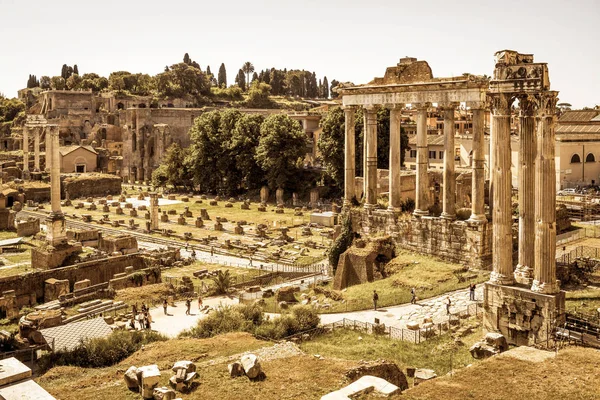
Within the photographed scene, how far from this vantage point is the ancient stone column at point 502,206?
52.1 feet

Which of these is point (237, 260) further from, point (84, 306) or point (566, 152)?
point (566, 152)

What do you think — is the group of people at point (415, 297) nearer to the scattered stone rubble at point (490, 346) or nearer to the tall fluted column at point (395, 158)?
the scattered stone rubble at point (490, 346)

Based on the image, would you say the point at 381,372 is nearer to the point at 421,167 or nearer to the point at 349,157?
the point at 421,167

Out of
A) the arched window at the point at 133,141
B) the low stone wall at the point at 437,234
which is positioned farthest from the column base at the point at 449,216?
the arched window at the point at 133,141

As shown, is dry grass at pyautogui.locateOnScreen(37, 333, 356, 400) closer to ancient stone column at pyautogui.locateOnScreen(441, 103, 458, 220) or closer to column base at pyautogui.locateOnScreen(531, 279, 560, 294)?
column base at pyautogui.locateOnScreen(531, 279, 560, 294)

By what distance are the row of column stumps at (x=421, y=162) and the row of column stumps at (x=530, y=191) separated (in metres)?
6.86

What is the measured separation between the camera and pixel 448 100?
23.6m

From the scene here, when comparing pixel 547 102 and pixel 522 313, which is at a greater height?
pixel 547 102

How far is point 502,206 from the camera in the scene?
16.1 metres

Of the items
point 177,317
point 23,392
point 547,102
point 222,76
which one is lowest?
point 177,317

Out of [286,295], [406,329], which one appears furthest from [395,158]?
[406,329]

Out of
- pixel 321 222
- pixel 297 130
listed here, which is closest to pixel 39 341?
pixel 321 222

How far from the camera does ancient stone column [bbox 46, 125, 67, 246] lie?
102ft

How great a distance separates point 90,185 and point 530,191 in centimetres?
5473
